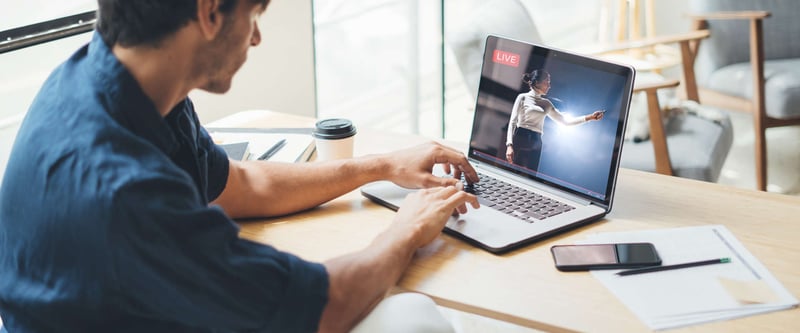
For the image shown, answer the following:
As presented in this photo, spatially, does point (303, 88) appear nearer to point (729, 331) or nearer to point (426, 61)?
point (426, 61)

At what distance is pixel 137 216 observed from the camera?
852 mm

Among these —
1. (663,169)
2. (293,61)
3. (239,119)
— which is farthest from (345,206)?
(293,61)

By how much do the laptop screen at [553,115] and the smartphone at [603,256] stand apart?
149 millimetres

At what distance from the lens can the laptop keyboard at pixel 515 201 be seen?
4.46 ft

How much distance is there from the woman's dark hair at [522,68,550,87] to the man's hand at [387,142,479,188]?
18 centimetres

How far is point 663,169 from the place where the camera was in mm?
2299

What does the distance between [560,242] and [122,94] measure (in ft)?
2.32

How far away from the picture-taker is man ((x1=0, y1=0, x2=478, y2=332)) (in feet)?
2.84

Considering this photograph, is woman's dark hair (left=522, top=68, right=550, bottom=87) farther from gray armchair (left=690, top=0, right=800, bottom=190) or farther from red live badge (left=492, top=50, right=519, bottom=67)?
gray armchair (left=690, top=0, right=800, bottom=190)

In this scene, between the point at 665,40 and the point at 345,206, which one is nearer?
the point at 345,206

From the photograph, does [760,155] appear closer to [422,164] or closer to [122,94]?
[422,164]

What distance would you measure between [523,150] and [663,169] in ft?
3.24

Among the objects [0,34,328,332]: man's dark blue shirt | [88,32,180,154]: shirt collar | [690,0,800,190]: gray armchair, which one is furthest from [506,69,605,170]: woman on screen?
[690,0,800,190]: gray armchair

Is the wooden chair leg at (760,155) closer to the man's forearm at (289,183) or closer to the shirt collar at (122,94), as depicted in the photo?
the man's forearm at (289,183)
